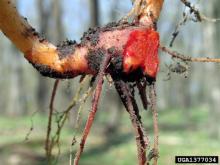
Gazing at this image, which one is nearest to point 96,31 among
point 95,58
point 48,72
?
point 95,58

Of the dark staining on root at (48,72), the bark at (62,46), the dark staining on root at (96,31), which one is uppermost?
the dark staining on root at (96,31)

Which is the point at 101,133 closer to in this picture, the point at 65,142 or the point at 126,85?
the point at 65,142

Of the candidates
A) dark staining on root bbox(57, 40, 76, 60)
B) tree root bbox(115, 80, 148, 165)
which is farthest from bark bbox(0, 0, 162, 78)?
tree root bbox(115, 80, 148, 165)

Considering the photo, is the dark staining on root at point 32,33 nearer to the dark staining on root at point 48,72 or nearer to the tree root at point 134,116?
the dark staining on root at point 48,72

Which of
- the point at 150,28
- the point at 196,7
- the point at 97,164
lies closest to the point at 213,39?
the point at 97,164

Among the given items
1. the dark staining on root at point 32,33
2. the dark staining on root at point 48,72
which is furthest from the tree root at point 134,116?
the dark staining on root at point 32,33

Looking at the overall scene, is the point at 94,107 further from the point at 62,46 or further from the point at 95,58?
the point at 62,46
